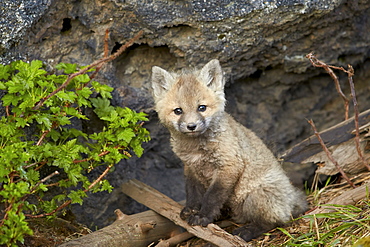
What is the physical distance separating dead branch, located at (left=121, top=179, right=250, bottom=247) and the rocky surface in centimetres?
39

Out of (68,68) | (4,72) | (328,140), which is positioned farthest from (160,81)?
(328,140)

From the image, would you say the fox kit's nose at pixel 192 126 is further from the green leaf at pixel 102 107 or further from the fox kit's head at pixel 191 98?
the green leaf at pixel 102 107

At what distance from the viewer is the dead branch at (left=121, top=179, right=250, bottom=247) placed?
363 cm

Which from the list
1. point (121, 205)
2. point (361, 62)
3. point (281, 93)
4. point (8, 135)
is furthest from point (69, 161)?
point (361, 62)

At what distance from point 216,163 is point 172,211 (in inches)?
24.7

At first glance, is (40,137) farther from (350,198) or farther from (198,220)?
(350,198)

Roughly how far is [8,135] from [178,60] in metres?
2.03

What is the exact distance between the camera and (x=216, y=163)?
13.5ft

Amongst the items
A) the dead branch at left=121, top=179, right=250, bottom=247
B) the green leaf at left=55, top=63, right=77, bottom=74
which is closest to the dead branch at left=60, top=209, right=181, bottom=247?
the dead branch at left=121, top=179, right=250, bottom=247

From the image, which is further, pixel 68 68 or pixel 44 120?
pixel 68 68

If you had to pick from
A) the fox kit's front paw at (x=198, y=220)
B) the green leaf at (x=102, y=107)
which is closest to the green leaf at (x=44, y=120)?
the green leaf at (x=102, y=107)

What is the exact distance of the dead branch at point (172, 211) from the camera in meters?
3.63

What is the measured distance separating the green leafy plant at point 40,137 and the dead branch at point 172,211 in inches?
26.5

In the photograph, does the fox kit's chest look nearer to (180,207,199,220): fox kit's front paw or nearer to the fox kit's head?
the fox kit's head
